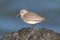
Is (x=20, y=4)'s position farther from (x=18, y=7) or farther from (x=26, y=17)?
(x=26, y=17)

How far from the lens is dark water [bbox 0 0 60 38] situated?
10422 millimetres

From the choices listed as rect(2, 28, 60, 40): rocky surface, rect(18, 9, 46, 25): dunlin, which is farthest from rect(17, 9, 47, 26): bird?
rect(2, 28, 60, 40): rocky surface

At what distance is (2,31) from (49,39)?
A: 4487 millimetres

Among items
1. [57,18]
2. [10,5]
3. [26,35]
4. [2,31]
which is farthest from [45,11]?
[26,35]

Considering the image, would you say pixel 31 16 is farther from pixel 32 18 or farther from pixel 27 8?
pixel 27 8

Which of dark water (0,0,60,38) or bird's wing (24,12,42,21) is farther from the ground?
bird's wing (24,12,42,21)

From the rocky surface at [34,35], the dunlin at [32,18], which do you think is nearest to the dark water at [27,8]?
the dunlin at [32,18]

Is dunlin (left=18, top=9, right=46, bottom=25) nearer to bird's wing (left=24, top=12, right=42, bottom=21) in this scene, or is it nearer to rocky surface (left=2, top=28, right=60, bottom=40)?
bird's wing (left=24, top=12, right=42, bottom=21)

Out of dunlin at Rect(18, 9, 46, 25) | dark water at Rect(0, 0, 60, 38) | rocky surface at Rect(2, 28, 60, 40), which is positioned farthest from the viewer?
dark water at Rect(0, 0, 60, 38)

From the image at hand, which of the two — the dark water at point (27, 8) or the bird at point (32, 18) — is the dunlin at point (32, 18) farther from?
the dark water at point (27, 8)

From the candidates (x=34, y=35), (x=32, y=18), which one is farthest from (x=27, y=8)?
(x=34, y=35)

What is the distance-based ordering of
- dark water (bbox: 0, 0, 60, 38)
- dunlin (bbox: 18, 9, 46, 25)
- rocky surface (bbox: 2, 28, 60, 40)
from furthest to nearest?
dark water (bbox: 0, 0, 60, 38)
dunlin (bbox: 18, 9, 46, 25)
rocky surface (bbox: 2, 28, 60, 40)

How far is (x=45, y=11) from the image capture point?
12.0m

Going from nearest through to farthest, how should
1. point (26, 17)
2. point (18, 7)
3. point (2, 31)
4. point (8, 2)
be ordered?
point (26, 17) < point (2, 31) < point (18, 7) < point (8, 2)
